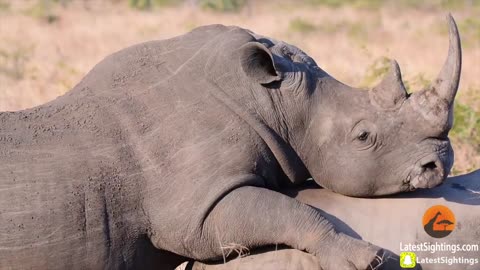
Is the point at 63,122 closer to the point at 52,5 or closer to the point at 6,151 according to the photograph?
the point at 6,151

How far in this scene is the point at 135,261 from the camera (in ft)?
19.7

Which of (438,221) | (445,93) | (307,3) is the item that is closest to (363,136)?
(445,93)

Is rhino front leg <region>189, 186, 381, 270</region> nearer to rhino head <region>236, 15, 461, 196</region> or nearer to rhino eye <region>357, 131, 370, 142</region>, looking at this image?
rhino head <region>236, 15, 461, 196</region>

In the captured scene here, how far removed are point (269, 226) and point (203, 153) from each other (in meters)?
0.59

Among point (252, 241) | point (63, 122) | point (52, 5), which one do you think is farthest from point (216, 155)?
point (52, 5)

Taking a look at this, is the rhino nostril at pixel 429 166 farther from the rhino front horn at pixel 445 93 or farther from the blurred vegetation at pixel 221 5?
the blurred vegetation at pixel 221 5

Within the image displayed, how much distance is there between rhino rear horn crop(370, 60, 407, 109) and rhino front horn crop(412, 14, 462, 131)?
0.14 metres

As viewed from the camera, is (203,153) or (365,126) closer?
(203,153)

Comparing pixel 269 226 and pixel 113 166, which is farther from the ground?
pixel 113 166

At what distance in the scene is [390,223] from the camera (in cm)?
615


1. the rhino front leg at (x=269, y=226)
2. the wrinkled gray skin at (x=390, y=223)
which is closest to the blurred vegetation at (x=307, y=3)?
the wrinkled gray skin at (x=390, y=223)

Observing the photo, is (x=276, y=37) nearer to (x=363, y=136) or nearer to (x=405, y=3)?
(x=363, y=136)

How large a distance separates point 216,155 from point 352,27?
66.2 feet

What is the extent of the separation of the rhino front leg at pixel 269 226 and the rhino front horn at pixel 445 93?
0.96m
